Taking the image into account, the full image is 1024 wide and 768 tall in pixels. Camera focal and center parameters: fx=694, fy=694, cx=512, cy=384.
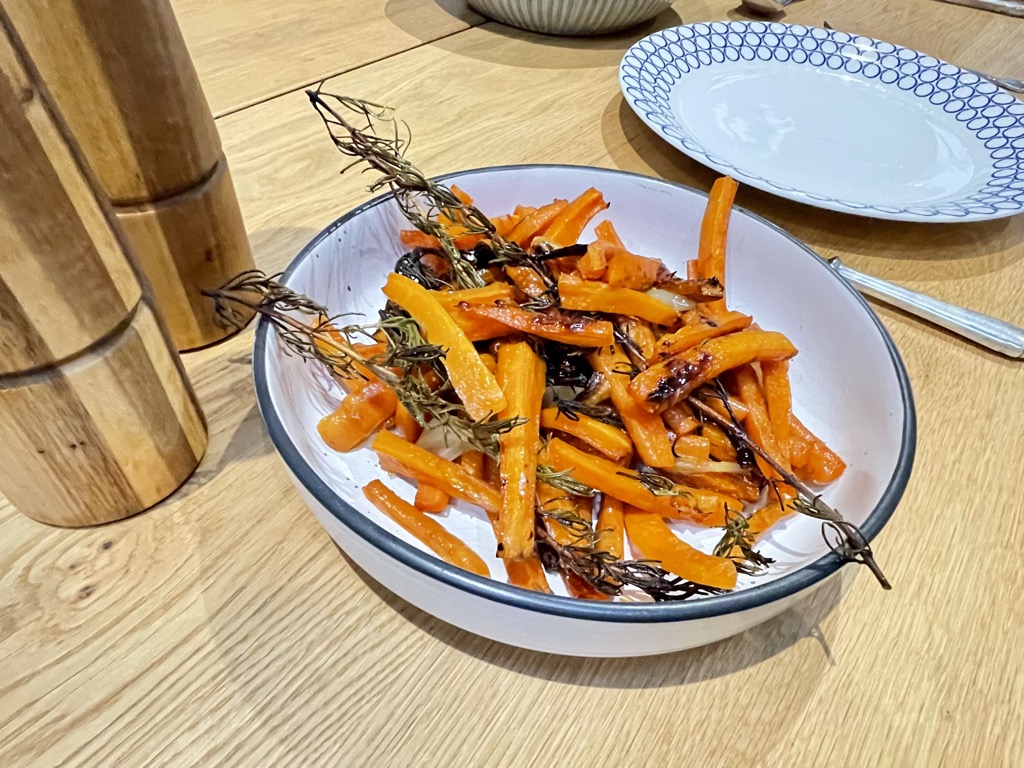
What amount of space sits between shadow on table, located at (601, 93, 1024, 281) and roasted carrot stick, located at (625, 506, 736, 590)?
29.8 inches

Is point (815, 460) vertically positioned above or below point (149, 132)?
below

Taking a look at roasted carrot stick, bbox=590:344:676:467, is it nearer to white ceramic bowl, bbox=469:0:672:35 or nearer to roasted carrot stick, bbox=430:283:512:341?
roasted carrot stick, bbox=430:283:512:341

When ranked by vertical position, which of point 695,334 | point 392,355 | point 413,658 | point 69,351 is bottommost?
point 413,658

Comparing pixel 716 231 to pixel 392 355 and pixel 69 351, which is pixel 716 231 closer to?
pixel 392 355

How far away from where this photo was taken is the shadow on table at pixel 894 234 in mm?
1246

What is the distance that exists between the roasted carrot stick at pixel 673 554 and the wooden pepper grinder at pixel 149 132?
1.79 feet

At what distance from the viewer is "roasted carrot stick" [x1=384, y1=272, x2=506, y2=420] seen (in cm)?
73

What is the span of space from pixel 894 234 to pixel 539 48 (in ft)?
3.26

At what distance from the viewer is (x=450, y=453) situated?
79 cm

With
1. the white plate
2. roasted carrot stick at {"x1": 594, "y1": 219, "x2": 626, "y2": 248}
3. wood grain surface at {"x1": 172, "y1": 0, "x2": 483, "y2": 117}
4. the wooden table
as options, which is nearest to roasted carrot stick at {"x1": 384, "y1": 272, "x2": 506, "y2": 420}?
the wooden table

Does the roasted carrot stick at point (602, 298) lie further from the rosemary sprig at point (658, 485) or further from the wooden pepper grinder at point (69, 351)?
the wooden pepper grinder at point (69, 351)

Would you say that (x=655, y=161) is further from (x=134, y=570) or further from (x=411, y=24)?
(x=134, y=570)

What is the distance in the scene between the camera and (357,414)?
2.60ft

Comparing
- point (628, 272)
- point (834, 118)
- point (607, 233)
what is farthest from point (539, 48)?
point (628, 272)
